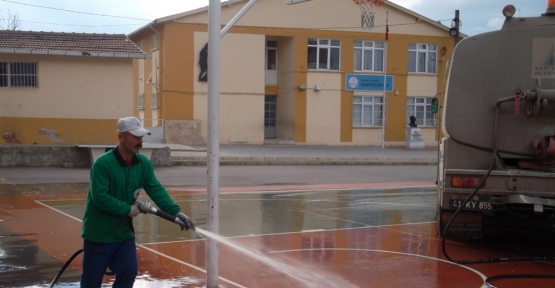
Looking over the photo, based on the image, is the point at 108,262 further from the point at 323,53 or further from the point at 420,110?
the point at 420,110

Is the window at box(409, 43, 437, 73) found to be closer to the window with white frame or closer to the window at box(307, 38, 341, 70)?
the window at box(307, 38, 341, 70)

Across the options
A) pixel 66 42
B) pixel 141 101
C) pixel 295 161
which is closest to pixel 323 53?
pixel 141 101

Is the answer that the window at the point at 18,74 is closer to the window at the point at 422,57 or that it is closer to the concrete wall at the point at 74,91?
the concrete wall at the point at 74,91

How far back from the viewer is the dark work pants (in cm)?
500

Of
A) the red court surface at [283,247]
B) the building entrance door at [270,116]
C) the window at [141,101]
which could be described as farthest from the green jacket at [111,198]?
the window at [141,101]

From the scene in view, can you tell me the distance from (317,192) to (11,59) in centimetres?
1152

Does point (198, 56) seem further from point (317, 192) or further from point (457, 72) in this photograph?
point (457, 72)

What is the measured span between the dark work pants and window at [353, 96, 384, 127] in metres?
33.7

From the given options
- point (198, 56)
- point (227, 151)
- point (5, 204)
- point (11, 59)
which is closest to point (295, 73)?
point (198, 56)

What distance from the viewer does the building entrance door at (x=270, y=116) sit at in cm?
3891

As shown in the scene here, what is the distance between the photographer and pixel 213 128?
21.8ft

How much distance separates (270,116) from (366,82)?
6.22 metres

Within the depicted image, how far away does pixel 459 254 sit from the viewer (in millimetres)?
8750

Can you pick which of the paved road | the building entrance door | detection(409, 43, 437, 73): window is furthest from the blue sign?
the paved road
